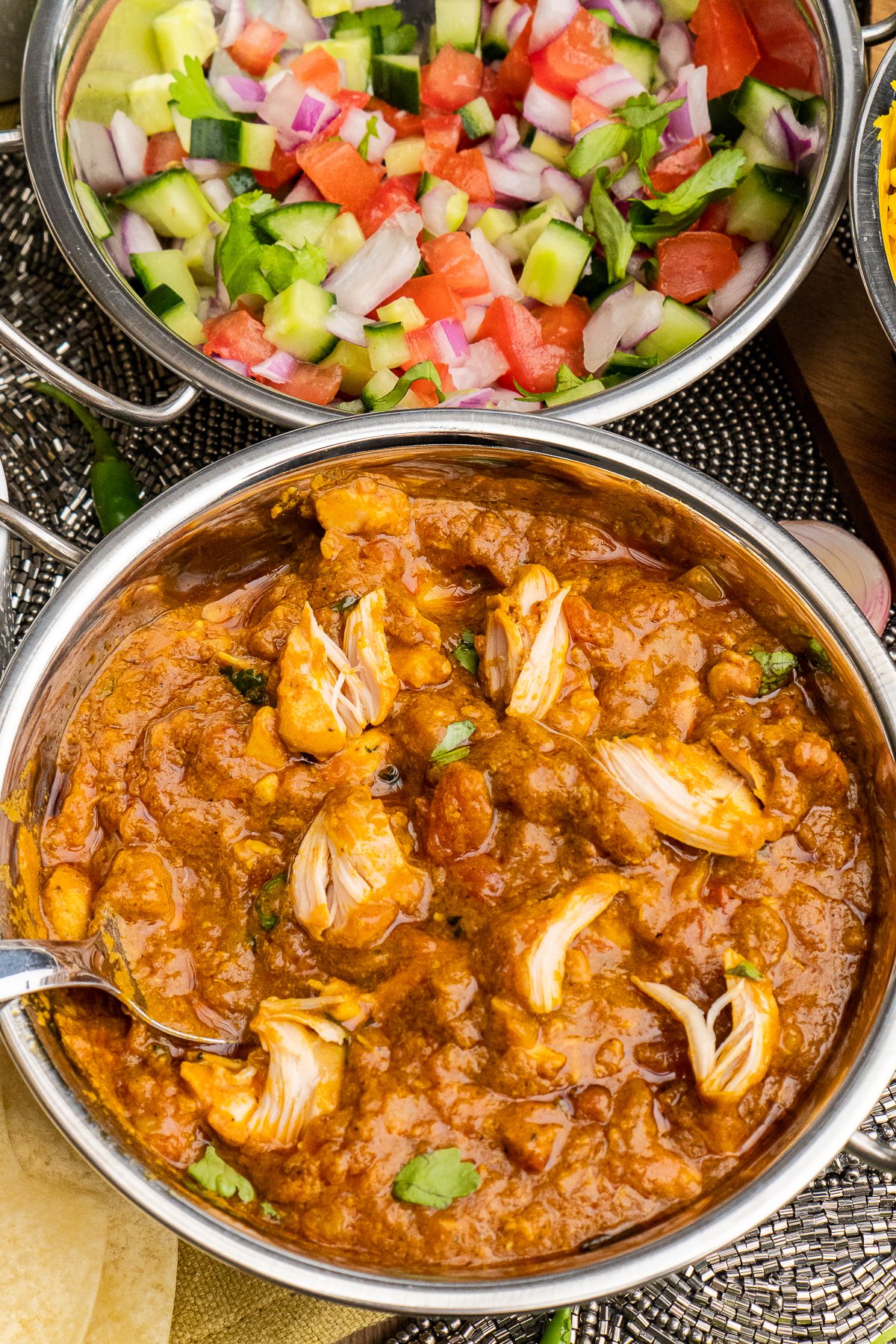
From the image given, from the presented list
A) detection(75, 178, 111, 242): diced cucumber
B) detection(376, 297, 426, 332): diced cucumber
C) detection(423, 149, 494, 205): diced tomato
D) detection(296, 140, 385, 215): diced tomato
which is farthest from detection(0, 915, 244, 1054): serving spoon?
detection(423, 149, 494, 205): diced tomato

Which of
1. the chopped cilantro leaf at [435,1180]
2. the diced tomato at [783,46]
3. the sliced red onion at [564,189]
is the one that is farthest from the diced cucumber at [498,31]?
the chopped cilantro leaf at [435,1180]

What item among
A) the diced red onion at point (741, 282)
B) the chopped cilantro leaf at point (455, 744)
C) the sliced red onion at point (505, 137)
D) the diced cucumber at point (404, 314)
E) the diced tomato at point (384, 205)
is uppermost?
the sliced red onion at point (505, 137)

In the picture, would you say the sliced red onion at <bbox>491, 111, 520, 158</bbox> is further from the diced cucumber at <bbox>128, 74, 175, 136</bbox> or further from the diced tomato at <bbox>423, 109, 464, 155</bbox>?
the diced cucumber at <bbox>128, 74, 175, 136</bbox>

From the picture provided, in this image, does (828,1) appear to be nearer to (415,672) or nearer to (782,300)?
(782,300)

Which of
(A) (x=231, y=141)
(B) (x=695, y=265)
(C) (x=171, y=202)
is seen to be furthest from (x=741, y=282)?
(C) (x=171, y=202)

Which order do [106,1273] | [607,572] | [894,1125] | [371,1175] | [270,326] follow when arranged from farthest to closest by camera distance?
[270,326] → [894,1125] → [106,1273] → [607,572] → [371,1175]

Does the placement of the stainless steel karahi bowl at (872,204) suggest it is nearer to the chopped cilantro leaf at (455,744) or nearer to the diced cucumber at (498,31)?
the diced cucumber at (498,31)

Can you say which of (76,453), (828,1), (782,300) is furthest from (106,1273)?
(828,1)
